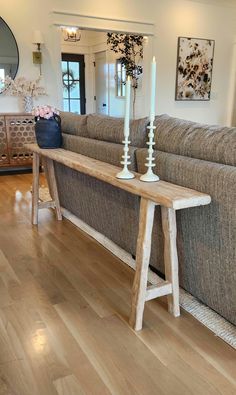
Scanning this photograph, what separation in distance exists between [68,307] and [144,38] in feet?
17.2

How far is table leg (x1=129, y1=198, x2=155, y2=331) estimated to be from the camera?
Result: 5.13ft

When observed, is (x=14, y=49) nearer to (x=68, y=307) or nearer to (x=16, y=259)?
(x=16, y=259)

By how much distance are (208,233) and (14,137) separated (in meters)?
3.86

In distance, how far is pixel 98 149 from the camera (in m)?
2.41

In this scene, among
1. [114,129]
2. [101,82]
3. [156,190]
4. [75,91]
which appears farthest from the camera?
[75,91]

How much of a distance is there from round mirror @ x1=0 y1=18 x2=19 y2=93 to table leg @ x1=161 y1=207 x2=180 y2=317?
13.4 feet

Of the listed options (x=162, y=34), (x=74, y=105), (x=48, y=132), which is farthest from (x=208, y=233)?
(x=74, y=105)

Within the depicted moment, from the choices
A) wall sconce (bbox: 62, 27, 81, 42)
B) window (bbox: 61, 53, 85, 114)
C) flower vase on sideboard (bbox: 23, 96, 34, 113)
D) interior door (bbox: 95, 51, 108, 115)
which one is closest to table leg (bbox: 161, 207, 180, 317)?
flower vase on sideboard (bbox: 23, 96, 34, 113)

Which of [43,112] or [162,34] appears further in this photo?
[162,34]

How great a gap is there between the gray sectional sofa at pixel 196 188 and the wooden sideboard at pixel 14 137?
2.64 m

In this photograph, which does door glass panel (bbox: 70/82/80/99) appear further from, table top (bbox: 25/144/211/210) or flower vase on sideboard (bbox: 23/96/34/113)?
table top (bbox: 25/144/211/210)

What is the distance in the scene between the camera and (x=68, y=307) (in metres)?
1.83

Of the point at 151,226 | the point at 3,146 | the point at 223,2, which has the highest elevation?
the point at 223,2

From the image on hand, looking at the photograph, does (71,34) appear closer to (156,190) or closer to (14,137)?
(14,137)
